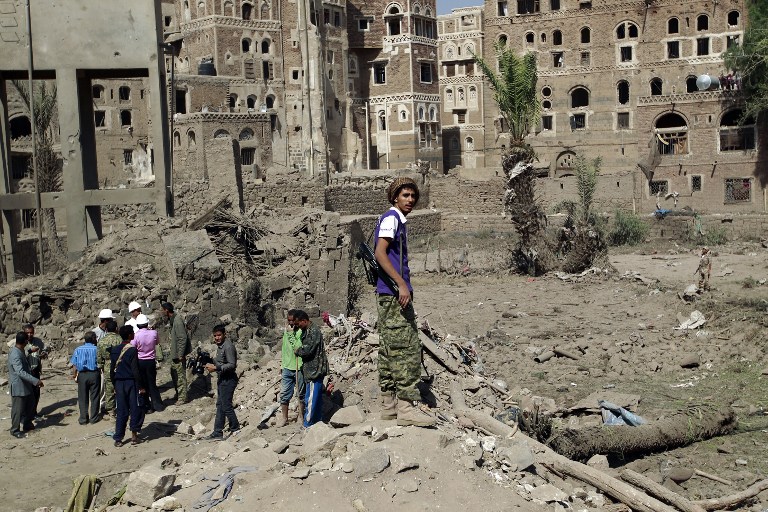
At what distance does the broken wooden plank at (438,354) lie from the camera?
1195 cm

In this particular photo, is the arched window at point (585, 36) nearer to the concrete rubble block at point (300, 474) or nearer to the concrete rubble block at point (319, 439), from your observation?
the concrete rubble block at point (319, 439)

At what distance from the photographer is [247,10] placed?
53.8 meters

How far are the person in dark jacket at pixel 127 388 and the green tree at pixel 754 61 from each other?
108ft

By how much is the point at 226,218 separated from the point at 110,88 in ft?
105

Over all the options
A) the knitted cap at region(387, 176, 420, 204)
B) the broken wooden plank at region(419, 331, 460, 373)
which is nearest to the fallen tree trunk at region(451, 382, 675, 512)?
the knitted cap at region(387, 176, 420, 204)

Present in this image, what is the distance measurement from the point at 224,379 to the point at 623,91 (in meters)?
45.9

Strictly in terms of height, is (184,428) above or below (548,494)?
below

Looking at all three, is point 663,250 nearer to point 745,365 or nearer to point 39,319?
point 745,365

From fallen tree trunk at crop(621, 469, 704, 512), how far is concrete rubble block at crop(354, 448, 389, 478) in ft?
9.33

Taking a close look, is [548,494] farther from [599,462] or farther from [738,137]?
[738,137]

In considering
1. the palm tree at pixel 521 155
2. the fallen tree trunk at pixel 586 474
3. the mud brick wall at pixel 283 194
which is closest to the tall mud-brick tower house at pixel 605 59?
the mud brick wall at pixel 283 194

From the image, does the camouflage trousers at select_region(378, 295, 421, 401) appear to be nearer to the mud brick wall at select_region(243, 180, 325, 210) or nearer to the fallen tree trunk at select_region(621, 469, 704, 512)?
the fallen tree trunk at select_region(621, 469, 704, 512)

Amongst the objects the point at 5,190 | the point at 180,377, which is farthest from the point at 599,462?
the point at 5,190

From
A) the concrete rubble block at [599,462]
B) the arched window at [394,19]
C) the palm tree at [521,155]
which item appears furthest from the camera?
the arched window at [394,19]
